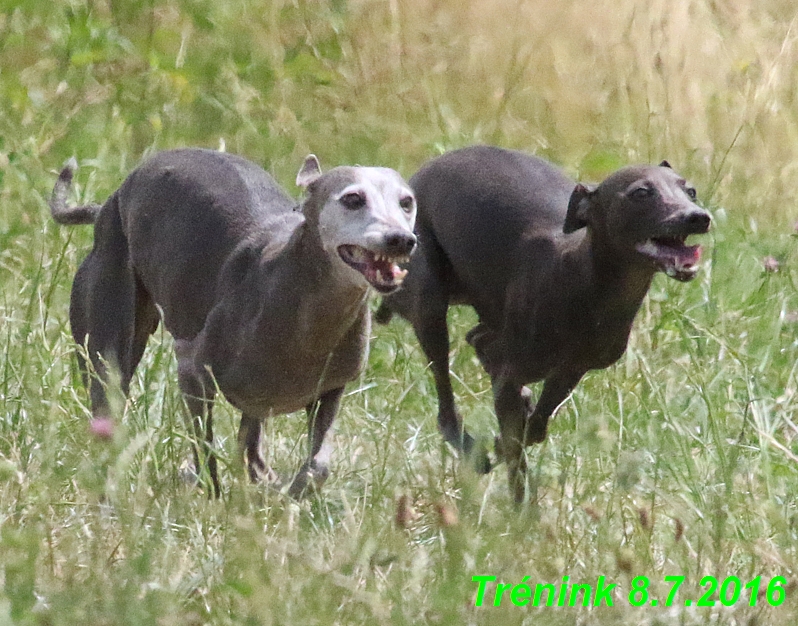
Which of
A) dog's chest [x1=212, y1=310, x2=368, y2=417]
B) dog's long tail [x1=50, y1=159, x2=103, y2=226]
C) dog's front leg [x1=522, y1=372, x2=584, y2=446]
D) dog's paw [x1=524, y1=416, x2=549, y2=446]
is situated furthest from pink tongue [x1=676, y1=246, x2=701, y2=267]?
dog's long tail [x1=50, y1=159, x2=103, y2=226]

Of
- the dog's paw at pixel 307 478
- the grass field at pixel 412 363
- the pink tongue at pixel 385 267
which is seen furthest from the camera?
the dog's paw at pixel 307 478

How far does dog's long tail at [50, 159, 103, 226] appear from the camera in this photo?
5523mm

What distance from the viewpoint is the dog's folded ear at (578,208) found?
15.9 feet

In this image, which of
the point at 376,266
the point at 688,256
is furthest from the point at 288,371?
the point at 688,256

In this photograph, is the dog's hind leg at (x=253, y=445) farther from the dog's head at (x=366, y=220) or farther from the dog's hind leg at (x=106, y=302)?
the dog's head at (x=366, y=220)

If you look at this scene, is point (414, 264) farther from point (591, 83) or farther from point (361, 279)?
point (591, 83)

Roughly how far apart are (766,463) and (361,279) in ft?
4.23

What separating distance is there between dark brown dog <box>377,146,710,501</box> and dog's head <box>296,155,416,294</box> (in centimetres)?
74

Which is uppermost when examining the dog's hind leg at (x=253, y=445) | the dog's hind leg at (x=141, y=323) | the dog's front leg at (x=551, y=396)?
the dog's front leg at (x=551, y=396)

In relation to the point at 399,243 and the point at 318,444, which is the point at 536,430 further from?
the point at 399,243

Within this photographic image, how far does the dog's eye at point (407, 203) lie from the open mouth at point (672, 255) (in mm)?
755

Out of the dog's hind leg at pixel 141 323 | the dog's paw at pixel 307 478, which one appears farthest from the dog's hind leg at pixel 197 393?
the dog's hind leg at pixel 141 323

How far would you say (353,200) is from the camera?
13.8 feet

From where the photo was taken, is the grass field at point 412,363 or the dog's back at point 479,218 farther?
the dog's back at point 479,218
